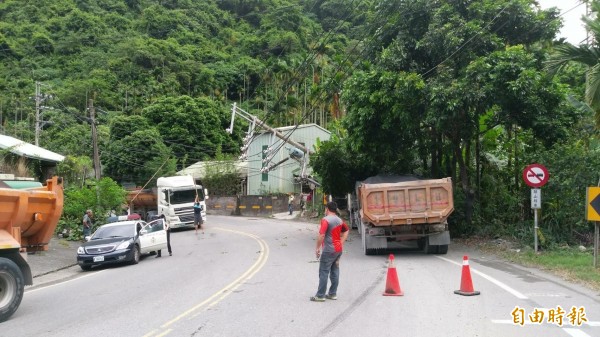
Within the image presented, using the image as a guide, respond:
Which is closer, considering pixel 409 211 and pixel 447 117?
pixel 409 211

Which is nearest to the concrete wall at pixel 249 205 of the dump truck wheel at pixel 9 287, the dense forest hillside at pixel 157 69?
the dense forest hillside at pixel 157 69

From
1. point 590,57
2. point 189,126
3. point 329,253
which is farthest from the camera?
point 189,126

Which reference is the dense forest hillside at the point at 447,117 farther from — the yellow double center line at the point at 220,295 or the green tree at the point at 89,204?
the yellow double center line at the point at 220,295

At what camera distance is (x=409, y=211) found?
17328mm

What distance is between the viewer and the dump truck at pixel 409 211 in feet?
56.4

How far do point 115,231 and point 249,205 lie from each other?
29362 mm

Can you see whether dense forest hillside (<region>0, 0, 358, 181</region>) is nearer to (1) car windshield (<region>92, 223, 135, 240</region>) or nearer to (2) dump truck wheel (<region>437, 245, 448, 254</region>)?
(1) car windshield (<region>92, 223, 135, 240</region>)

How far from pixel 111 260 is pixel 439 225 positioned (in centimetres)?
1027

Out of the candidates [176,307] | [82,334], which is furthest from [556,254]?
[82,334]

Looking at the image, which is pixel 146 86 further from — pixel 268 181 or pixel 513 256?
pixel 513 256

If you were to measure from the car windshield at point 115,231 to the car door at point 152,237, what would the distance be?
1.49 ft

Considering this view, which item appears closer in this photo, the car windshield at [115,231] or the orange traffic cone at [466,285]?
the orange traffic cone at [466,285]

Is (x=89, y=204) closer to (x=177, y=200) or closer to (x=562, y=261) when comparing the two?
(x=177, y=200)

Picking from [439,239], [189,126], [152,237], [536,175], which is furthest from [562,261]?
Result: [189,126]
